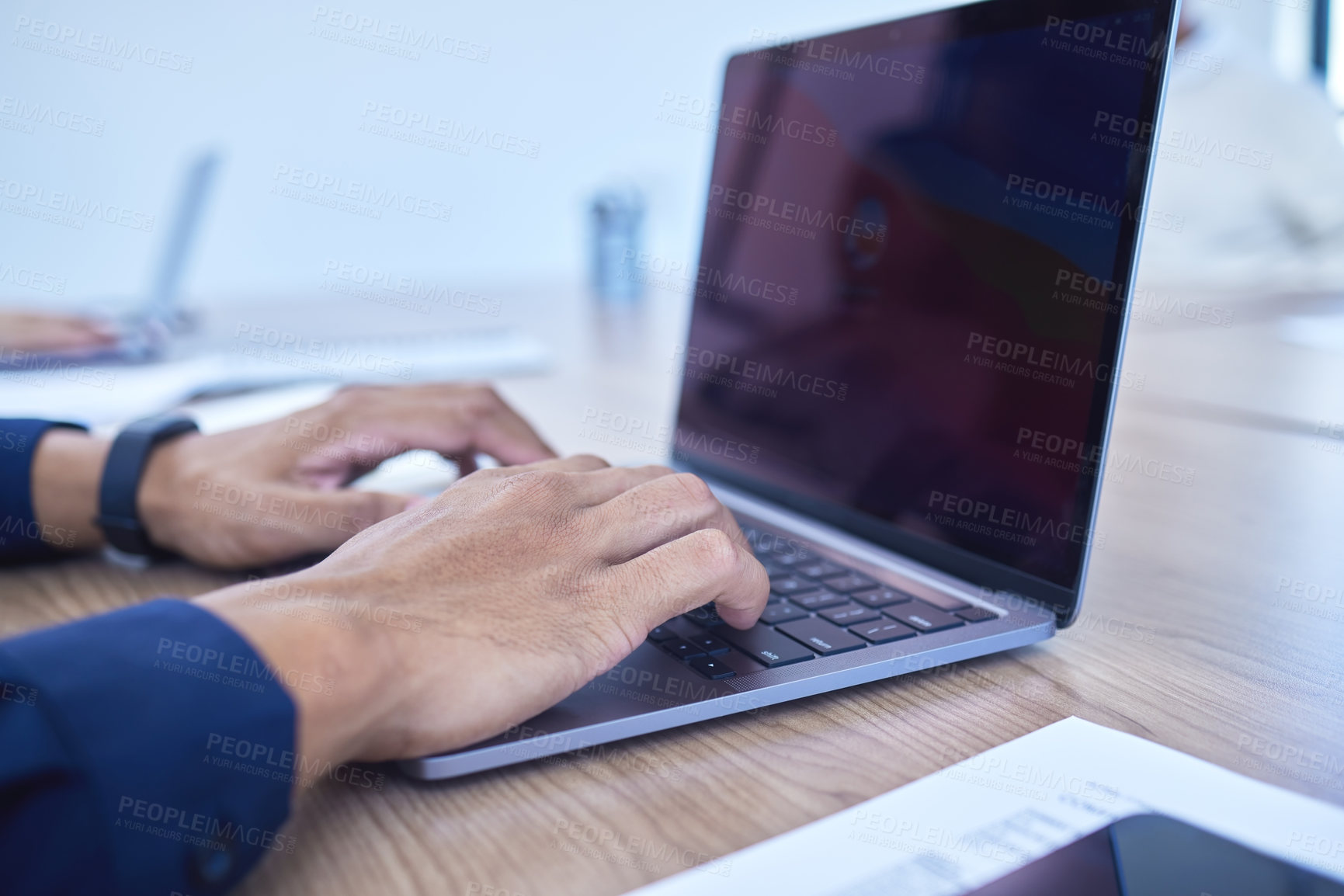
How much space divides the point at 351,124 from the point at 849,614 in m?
3.18

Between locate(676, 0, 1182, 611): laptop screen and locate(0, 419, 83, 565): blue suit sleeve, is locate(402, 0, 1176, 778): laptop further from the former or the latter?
locate(0, 419, 83, 565): blue suit sleeve

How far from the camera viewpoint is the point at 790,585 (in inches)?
25.8

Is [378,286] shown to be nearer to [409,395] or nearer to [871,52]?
[409,395]

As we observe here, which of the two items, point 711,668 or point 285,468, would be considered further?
point 285,468

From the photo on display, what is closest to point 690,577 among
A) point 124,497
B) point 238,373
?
point 124,497

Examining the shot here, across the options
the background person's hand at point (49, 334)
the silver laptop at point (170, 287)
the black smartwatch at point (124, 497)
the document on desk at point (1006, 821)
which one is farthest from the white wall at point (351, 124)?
the document on desk at point (1006, 821)

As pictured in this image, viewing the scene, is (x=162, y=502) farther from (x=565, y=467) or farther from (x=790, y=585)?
(x=790, y=585)

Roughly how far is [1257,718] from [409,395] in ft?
2.36

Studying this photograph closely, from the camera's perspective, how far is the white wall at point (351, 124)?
9.57 ft

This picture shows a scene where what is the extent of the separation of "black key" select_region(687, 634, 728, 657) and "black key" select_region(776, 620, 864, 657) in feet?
0.15

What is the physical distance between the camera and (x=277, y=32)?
306 centimetres

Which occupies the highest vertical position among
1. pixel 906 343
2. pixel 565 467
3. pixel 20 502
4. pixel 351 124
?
pixel 351 124

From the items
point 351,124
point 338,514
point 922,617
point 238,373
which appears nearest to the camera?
point 922,617

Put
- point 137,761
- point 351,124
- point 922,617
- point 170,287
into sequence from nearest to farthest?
point 137,761, point 922,617, point 170,287, point 351,124
